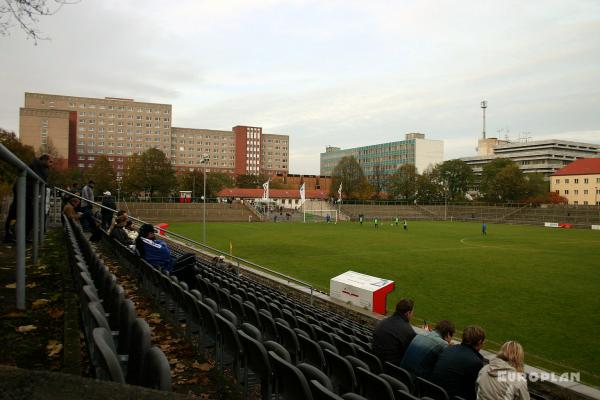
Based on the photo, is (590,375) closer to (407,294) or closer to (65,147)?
(407,294)

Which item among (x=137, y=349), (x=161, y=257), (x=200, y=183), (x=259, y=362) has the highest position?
(x=200, y=183)

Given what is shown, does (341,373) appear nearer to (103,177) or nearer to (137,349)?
(137,349)

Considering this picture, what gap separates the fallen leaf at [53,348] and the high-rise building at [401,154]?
126 metres

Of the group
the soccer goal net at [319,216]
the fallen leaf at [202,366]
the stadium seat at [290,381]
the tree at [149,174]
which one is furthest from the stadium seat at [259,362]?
the tree at [149,174]

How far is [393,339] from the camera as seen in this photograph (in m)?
6.04

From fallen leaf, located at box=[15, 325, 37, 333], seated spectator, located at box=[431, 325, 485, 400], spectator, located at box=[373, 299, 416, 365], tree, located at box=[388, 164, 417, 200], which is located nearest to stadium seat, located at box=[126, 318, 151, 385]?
fallen leaf, located at box=[15, 325, 37, 333]

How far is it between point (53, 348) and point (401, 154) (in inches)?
5808

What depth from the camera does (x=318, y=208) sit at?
89938mm

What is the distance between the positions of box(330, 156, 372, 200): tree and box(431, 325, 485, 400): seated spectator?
326ft

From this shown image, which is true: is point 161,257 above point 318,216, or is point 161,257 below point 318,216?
above

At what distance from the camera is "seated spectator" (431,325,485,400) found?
16.0 ft

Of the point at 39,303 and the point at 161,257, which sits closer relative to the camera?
the point at 39,303

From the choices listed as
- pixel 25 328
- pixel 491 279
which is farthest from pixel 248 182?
pixel 25 328

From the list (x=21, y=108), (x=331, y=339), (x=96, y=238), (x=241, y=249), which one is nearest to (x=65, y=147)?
(x=21, y=108)
